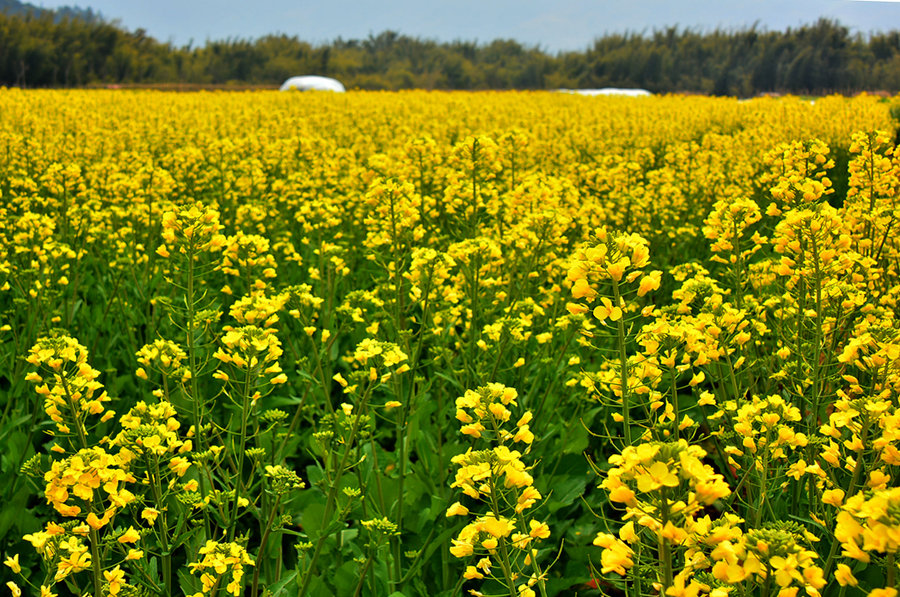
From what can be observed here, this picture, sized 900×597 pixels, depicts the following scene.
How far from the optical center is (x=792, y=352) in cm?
274

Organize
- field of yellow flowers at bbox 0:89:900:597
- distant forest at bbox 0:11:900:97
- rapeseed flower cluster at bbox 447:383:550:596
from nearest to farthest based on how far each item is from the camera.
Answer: rapeseed flower cluster at bbox 447:383:550:596 < field of yellow flowers at bbox 0:89:900:597 < distant forest at bbox 0:11:900:97

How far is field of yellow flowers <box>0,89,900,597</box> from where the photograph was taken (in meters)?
1.48

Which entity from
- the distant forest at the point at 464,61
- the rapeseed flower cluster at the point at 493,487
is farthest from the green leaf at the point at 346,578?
the distant forest at the point at 464,61

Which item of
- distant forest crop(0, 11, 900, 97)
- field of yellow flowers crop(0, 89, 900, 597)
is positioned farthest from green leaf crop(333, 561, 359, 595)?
distant forest crop(0, 11, 900, 97)

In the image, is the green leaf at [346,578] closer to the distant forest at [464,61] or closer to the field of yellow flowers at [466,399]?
the field of yellow flowers at [466,399]

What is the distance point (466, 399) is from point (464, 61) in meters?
62.3

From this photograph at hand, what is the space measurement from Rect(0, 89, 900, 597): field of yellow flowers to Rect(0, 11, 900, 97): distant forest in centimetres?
3738

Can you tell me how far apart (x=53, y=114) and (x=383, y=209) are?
11.4m

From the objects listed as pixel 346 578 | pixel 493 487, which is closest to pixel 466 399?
pixel 493 487

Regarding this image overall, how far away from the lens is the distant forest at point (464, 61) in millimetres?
38719

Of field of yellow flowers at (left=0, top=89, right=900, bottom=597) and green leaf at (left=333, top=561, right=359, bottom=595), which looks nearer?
field of yellow flowers at (left=0, top=89, right=900, bottom=597)

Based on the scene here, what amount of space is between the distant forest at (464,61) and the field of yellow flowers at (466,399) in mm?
37383

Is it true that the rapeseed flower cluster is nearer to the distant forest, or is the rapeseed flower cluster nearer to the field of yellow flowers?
the field of yellow flowers

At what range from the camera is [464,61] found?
60312 millimetres
